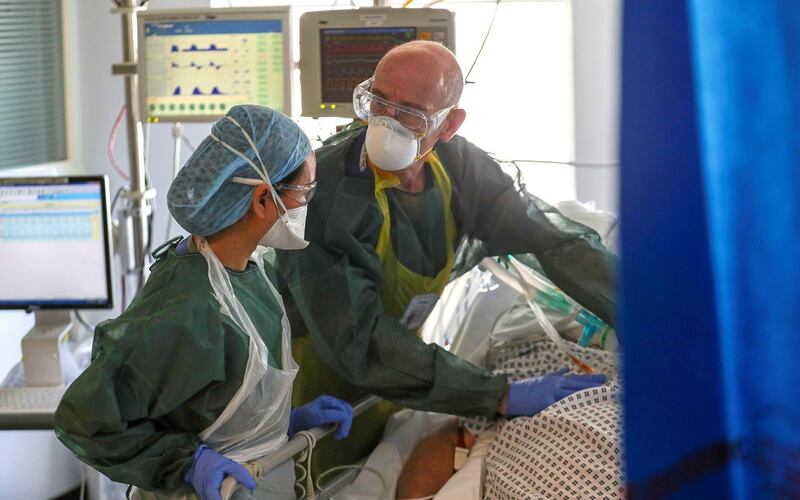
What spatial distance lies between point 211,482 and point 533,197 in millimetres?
1174

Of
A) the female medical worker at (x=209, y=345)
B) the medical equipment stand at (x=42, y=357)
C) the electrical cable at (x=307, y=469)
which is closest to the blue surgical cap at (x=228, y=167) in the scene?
the female medical worker at (x=209, y=345)

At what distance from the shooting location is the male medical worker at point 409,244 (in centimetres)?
204

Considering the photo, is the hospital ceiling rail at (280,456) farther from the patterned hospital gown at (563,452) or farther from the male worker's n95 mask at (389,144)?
the male worker's n95 mask at (389,144)

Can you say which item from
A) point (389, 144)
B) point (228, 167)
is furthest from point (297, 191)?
point (389, 144)

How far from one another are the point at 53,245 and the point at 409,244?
3.80 feet

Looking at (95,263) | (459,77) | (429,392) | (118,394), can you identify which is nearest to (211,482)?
(118,394)

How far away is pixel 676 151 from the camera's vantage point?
20.3 inches

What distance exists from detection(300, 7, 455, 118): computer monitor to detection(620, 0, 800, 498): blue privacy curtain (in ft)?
7.23

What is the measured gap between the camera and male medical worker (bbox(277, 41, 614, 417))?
80.4 inches

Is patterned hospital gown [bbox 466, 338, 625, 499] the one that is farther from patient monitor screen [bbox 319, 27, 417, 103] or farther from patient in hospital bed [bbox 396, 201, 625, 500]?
patient monitor screen [bbox 319, 27, 417, 103]

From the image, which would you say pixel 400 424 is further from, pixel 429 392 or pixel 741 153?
pixel 741 153

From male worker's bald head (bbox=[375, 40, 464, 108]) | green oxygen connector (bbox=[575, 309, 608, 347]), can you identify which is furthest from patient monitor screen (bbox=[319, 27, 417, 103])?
green oxygen connector (bbox=[575, 309, 608, 347])

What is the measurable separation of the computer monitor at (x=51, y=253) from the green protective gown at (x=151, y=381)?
3.82 ft

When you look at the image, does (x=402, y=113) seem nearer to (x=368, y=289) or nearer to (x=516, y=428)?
(x=368, y=289)
